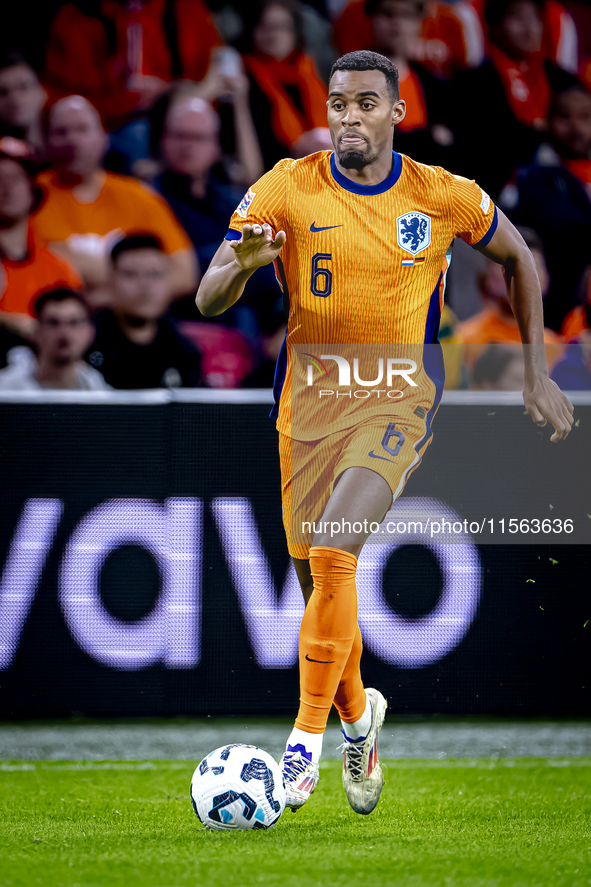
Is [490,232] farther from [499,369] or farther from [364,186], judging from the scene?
[499,369]

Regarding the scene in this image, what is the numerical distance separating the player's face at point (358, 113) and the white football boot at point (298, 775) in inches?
75.4

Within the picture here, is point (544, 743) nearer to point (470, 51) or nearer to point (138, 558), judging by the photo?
point (138, 558)

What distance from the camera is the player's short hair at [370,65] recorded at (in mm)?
3361

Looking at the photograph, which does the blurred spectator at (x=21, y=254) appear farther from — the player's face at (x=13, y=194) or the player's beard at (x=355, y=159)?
the player's beard at (x=355, y=159)

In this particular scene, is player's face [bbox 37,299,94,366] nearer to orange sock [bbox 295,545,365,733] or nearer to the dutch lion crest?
the dutch lion crest

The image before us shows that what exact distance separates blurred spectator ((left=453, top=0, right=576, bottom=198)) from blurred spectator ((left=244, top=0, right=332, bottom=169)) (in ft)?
3.07

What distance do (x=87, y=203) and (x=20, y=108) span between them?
28.7 inches

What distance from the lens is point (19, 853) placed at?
9.32ft

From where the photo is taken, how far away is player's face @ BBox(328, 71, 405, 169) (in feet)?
11.0

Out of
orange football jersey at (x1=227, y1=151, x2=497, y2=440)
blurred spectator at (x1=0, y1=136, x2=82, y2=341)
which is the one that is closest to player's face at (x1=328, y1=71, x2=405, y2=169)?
orange football jersey at (x1=227, y1=151, x2=497, y2=440)

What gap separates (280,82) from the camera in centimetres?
637

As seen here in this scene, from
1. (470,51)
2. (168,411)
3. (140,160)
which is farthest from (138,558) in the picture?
(470,51)

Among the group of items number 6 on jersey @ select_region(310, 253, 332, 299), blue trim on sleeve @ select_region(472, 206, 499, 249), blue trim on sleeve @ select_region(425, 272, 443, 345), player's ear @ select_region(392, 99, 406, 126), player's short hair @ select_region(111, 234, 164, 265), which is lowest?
player's short hair @ select_region(111, 234, 164, 265)

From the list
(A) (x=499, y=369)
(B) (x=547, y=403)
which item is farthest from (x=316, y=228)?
(A) (x=499, y=369)
